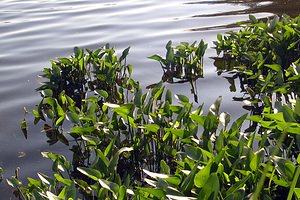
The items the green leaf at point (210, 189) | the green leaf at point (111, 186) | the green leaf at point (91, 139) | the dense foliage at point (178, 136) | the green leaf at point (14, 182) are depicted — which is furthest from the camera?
the green leaf at point (91, 139)

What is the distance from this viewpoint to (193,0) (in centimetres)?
746

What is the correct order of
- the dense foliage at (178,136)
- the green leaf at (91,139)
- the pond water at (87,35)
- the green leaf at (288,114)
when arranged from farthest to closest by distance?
the pond water at (87,35)
the green leaf at (91,139)
the green leaf at (288,114)
the dense foliage at (178,136)

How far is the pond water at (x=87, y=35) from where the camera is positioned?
10.6ft

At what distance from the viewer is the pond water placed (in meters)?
3.25

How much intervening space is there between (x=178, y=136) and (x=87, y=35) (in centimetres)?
368

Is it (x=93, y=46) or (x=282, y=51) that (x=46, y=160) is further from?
(x=93, y=46)

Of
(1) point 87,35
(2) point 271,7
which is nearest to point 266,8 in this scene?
(2) point 271,7

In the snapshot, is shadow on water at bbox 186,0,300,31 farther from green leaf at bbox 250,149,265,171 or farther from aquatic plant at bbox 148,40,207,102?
green leaf at bbox 250,149,265,171

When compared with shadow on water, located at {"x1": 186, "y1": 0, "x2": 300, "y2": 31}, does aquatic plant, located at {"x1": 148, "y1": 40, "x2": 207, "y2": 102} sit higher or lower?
lower

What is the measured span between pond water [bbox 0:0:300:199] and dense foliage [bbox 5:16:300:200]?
0.19m

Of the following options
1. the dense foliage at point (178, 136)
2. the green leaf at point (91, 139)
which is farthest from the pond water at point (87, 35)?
the green leaf at point (91, 139)

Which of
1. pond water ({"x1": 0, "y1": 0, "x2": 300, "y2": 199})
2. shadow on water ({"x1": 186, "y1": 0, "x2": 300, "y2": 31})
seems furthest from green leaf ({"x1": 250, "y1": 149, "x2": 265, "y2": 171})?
shadow on water ({"x1": 186, "y1": 0, "x2": 300, "y2": 31})

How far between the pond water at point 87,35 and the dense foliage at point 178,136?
187 millimetres

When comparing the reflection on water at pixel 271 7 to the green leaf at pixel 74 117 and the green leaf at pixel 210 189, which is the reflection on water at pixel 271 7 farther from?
the green leaf at pixel 210 189
